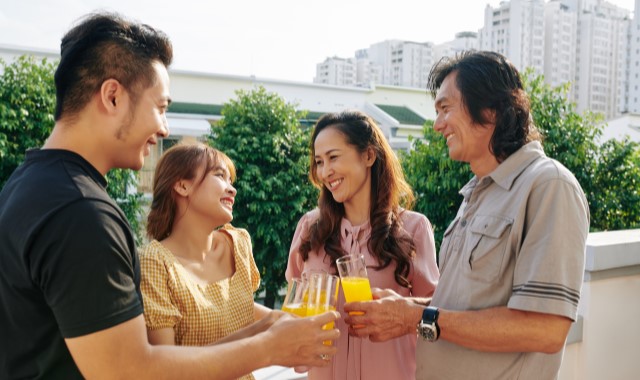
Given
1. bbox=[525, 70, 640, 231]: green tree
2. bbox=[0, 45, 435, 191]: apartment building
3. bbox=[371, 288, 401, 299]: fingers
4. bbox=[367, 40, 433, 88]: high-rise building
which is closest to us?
bbox=[371, 288, 401, 299]: fingers

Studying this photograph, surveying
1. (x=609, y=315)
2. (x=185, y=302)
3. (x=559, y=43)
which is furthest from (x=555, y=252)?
(x=559, y=43)

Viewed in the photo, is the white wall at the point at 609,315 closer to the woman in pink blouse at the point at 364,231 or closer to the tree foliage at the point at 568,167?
the woman in pink blouse at the point at 364,231

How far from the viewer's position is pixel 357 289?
1867 millimetres

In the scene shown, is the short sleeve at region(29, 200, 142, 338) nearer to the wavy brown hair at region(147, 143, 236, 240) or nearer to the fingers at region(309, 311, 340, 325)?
the fingers at region(309, 311, 340, 325)

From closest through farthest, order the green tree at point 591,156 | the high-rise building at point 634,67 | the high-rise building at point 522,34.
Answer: the green tree at point 591,156 < the high-rise building at point 522,34 < the high-rise building at point 634,67

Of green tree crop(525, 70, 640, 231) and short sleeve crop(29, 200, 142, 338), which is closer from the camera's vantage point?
short sleeve crop(29, 200, 142, 338)

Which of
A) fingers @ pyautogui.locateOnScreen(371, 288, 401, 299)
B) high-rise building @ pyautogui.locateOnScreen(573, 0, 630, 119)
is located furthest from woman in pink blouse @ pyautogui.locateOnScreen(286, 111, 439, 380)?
high-rise building @ pyautogui.locateOnScreen(573, 0, 630, 119)

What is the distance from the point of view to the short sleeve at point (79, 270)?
3.43 feet

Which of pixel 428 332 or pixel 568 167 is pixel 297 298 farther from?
pixel 568 167

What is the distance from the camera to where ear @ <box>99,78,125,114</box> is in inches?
47.9

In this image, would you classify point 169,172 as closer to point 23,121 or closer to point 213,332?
point 213,332

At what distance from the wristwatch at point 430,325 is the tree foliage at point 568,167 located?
17.4ft

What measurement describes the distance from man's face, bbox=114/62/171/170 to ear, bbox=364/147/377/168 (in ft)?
4.38

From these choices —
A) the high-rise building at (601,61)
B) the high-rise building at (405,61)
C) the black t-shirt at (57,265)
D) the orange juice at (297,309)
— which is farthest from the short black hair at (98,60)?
the high-rise building at (601,61)
